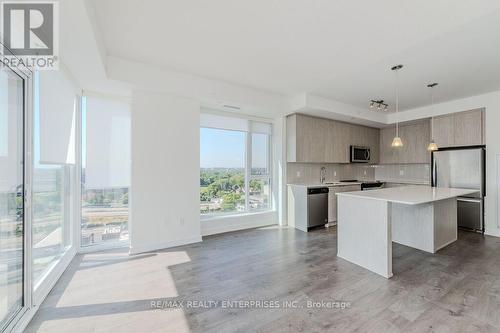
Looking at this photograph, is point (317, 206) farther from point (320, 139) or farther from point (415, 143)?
point (415, 143)

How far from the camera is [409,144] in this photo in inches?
220

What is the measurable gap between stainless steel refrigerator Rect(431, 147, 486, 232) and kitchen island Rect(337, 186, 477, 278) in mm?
967

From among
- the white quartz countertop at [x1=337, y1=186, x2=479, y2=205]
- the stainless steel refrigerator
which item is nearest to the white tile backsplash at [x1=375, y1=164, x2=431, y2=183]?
the stainless steel refrigerator

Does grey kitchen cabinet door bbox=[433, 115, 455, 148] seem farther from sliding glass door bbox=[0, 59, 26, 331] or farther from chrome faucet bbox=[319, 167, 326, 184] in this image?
sliding glass door bbox=[0, 59, 26, 331]

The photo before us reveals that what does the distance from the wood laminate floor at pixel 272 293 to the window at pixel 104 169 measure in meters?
0.46

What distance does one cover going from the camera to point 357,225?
2992mm

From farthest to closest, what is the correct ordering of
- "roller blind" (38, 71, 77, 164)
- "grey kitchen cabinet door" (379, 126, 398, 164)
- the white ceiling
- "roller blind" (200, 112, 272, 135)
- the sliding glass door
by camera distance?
"grey kitchen cabinet door" (379, 126, 398, 164) → "roller blind" (200, 112, 272, 135) → "roller blind" (38, 71, 77, 164) → the white ceiling → the sliding glass door

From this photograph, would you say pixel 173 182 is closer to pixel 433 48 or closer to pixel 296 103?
pixel 296 103

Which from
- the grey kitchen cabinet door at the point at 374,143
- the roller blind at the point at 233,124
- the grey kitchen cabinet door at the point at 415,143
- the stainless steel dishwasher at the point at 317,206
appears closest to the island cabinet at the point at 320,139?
the grey kitchen cabinet door at the point at 374,143

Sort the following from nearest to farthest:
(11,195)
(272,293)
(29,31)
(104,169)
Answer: (11,195) < (29,31) < (272,293) < (104,169)

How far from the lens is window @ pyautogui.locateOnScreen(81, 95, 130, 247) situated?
11.2 feet

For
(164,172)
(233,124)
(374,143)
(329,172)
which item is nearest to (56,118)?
(164,172)

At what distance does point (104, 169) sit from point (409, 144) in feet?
22.2

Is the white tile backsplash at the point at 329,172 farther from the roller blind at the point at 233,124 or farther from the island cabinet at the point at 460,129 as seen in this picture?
the island cabinet at the point at 460,129
